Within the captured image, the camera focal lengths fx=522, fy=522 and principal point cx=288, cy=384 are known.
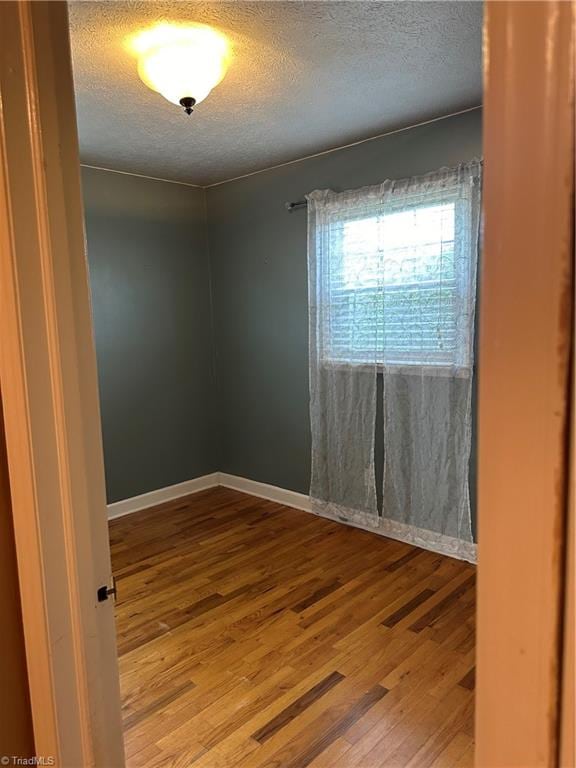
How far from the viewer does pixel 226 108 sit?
2.52 meters

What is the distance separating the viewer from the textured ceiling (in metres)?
1.75

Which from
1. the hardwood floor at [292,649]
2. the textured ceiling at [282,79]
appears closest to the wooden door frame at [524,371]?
the hardwood floor at [292,649]

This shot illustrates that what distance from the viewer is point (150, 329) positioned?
3881 millimetres

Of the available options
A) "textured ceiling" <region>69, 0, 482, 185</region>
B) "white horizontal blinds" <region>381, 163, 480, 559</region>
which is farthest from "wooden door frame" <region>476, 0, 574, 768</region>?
"white horizontal blinds" <region>381, 163, 480, 559</region>

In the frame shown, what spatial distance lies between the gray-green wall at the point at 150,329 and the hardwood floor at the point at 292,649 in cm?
71

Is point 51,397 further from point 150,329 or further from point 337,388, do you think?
point 150,329

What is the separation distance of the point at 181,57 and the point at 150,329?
7.24 feet

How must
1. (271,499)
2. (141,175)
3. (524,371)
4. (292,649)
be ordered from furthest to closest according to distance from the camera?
(271,499), (141,175), (292,649), (524,371)

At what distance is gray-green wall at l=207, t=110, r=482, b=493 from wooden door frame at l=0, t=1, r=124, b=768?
2.53m

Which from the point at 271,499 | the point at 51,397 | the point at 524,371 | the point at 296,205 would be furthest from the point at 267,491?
the point at 524,371

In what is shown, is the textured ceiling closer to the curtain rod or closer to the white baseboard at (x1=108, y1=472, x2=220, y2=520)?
the curtain rod

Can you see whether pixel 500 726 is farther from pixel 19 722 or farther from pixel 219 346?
pixel 219 346

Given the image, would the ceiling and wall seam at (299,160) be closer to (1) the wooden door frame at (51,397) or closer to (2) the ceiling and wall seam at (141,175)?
(2) the ceiling and wall seam at (141,175)

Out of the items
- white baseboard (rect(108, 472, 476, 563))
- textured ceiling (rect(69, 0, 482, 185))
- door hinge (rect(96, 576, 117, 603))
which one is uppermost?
textured ceiling (rect(69, 0, 482, 185))
